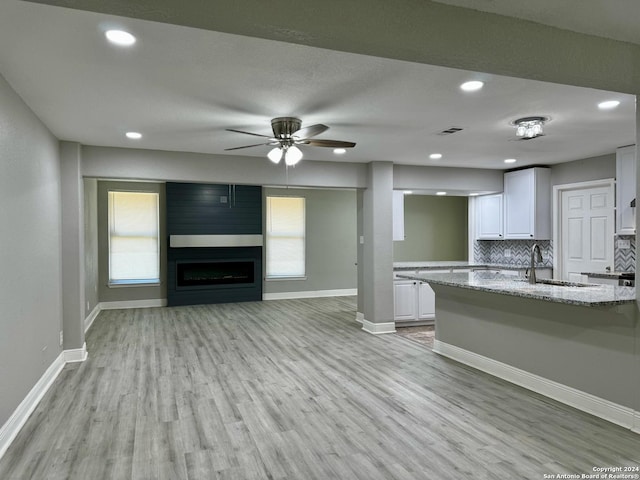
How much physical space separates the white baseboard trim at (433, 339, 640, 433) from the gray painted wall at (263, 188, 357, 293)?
499 centimetres

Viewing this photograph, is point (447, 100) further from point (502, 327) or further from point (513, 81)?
point (502, 327)

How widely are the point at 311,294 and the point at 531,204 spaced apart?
485cm

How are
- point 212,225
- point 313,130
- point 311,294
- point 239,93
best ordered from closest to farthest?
point 239,93
point 313,130
point 212,225
point 311,294

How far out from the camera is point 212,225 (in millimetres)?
8367

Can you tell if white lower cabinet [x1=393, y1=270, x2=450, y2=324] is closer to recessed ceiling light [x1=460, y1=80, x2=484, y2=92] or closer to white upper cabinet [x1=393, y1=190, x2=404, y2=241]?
white upper cabinet [x1=393, y1=190, x2=404, y2=241]

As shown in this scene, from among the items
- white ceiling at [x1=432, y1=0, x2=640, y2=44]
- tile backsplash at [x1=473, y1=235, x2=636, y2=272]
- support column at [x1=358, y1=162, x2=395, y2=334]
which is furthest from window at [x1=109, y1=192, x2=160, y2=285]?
white ceiling at [x1=432, y1=0, x2=640, y2=44]

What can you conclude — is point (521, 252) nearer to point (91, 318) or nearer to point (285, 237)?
point (285, 237)

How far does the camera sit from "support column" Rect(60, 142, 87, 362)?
4.62 metres

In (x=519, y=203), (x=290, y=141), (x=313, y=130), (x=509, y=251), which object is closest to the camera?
(x=313, y=130)

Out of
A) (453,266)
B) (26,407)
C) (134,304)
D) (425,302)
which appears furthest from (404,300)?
(134,304)

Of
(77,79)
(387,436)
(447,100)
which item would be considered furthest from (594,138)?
(77,79)

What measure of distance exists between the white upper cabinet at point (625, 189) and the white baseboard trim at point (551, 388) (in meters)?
2.52

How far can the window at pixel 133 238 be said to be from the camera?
8.05m

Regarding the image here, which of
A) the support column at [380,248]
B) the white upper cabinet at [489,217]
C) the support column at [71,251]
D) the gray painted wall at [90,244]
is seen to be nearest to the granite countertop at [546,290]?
the support column at [380,248]
